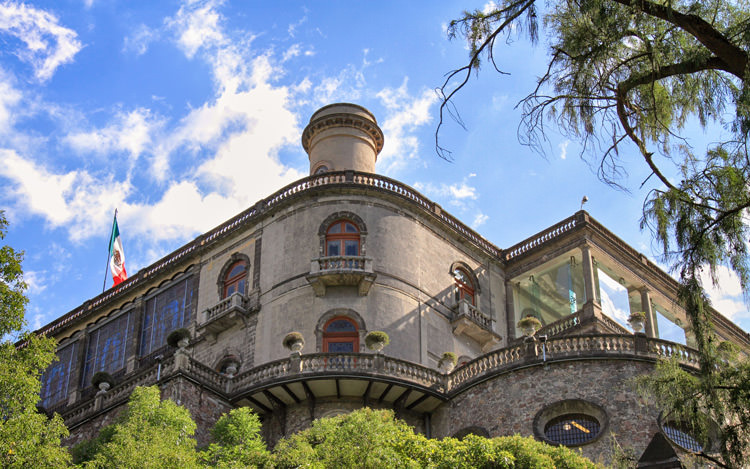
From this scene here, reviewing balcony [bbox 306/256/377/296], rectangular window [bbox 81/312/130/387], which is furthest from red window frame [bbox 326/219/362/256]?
rectangular window [bbox 81/312/130/387]

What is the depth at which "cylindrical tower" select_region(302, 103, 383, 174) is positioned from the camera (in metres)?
44.2

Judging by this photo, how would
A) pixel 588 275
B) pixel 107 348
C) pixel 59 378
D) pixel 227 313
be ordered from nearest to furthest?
pixel 227 313, pixel 588 275, pixel 107 348, pixel 59 378

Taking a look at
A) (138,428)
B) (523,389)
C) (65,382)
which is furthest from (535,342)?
(65,382)

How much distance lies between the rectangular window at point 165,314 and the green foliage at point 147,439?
35.7 feet

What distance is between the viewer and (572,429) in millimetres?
30328

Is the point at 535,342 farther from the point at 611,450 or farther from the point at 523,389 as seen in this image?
the point at 611,450

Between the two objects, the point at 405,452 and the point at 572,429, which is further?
the point at 572,429

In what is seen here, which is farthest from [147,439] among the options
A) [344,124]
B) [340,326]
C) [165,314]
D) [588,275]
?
[344,124]

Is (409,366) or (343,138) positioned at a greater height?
(343,138)

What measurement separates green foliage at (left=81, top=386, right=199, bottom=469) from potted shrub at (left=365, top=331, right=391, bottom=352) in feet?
23.5

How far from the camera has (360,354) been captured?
1305 inches

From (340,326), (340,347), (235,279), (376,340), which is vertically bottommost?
(376,340)

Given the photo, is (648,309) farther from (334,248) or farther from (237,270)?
(237,270)

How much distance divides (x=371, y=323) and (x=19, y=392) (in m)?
15.9
